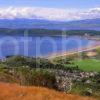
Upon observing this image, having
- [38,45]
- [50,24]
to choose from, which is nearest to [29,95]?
[38,45]

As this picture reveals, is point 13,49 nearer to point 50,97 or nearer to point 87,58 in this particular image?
point 87,58

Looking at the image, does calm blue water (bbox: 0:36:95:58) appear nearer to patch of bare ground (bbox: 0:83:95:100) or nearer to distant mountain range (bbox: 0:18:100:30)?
distant mountain range (bbox: 0:18:100:30)

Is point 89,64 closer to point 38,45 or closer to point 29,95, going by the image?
point 38,45

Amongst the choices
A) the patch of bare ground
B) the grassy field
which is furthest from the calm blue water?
the patch of bare ground

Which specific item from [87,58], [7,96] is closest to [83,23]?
[87,58]

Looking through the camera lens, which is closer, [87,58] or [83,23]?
[87,58]
